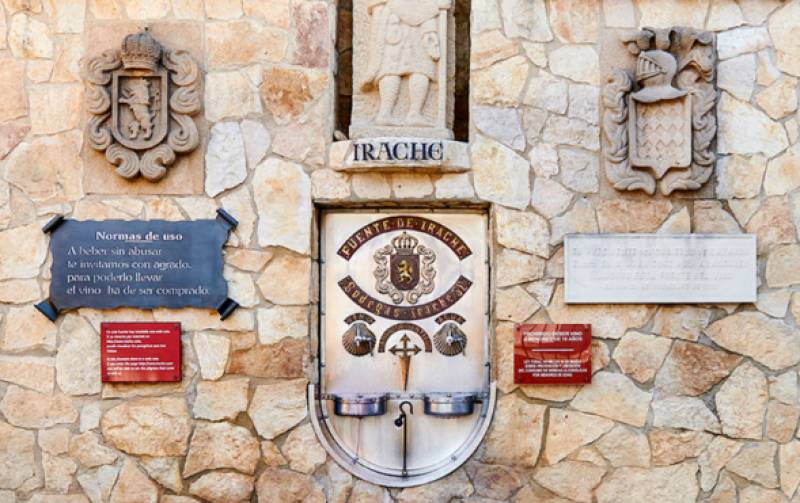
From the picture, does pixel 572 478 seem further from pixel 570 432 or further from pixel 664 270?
pixel 664 270

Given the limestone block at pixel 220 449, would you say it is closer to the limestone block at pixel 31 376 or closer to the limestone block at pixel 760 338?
the limestone block at pixel 31 376

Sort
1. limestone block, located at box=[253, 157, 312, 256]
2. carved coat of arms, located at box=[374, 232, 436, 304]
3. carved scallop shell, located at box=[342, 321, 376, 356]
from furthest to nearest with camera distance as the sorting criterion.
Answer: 1. carved coat of arms, located at box=[374, 232, 436, 304]
2. carved scallop shell, located at box=[342, 321, 376, 356]
3. limestone block, located at box=[253, 157, 312, 256]

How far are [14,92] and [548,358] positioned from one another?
11.3ft

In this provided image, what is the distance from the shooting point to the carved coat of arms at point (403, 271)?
5586mm

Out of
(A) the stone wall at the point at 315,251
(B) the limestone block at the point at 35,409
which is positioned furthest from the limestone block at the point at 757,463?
(B) the limestone block at the point at 35,409

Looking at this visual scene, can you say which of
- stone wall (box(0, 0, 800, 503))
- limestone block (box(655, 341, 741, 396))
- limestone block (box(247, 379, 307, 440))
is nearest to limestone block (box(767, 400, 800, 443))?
stone wall (box(0, 0, 800, 503))

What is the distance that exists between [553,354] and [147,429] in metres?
2.35

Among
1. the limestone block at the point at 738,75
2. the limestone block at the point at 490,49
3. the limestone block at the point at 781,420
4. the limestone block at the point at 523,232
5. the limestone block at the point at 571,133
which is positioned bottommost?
the limestone block at the point at 781,420

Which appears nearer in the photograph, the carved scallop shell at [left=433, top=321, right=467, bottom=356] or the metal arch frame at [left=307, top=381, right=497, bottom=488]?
the metal arch frame at [left=307, top=381, right=497, bottom=488]

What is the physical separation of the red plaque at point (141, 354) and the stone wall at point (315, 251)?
8 cm

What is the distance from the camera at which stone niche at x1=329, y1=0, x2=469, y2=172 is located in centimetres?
540

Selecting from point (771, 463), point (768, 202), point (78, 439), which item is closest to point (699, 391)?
point (771, 463)

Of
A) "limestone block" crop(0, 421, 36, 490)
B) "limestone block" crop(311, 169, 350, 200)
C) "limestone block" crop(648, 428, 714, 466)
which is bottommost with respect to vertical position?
"limestone block" crop(0, 421, 36, 490)

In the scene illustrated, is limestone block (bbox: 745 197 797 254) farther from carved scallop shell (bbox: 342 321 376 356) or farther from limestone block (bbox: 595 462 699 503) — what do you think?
carved scallop shell (bbox: 342 321 376 356)
